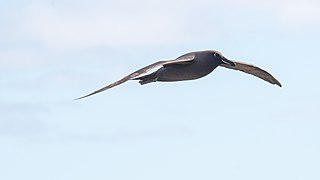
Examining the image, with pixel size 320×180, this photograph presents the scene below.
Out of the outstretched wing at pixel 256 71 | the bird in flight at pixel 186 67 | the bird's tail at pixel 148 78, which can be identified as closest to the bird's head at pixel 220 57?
the bird in flight at pixel 186 67

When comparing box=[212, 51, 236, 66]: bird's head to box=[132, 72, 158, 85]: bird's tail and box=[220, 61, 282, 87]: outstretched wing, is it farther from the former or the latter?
box=[220, 61, 282, 87]: outstretched wing

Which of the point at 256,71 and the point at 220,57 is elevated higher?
the point at 220,57

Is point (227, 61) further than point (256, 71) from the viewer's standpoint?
No

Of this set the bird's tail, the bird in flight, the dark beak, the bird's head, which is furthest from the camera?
the bird's tail

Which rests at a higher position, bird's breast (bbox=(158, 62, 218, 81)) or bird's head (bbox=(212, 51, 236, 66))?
bird's head (bbox=(212, 51, 236, 66))

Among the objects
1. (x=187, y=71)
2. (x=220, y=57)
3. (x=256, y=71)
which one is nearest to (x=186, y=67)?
(x=187, y=71)

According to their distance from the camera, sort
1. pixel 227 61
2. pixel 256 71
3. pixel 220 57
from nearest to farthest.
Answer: pixel 220 57 → pixel 227 61 → pixel 256 71

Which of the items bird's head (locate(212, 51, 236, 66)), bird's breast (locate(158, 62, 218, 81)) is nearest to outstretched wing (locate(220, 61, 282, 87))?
bird's head (locate(212, 51, 236, 66))

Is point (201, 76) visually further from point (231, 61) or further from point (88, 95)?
point (88, 95)

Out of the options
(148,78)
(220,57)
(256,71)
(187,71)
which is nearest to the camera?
(187,71)

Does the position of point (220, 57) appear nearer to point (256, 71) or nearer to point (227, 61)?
point (227, 61)

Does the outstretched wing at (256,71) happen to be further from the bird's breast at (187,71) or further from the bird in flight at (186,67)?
the bird's breast at (187,71)

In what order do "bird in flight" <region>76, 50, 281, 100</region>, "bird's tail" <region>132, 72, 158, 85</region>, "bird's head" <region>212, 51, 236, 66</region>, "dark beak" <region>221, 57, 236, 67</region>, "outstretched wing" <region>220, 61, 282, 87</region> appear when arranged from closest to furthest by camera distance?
1. "bird in flight" <region>76, 50, 281, 100</region>
2. "bird's head" <region>212, 51, 236, 66</region>
3. "dark beak" <region>221, 57, 236, 67</region>
4. "bird's tail" <region>132, 72, 158, 85</region>
5. "outstretched wing" <region>220, 61, 282, 87</region>

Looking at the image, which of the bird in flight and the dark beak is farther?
the dark beak
